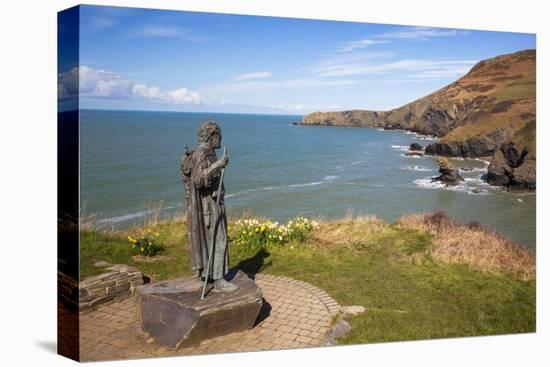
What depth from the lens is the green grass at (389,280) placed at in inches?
394

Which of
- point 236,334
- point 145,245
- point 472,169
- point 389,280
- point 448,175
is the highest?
point 472,169

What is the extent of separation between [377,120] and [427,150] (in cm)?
207

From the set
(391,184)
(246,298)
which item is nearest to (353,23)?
(391,184)

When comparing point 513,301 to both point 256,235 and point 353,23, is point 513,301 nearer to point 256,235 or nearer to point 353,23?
point 256,235

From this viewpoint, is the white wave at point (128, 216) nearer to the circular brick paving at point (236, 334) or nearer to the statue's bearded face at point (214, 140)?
the circular brick paving at point (236, 334)

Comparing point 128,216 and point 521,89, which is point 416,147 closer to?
point 521,89

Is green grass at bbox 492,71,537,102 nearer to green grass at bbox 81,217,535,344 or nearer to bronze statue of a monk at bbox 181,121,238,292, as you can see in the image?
green grass at bbox 81,217,535,344

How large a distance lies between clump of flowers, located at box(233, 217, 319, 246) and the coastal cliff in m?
3.18

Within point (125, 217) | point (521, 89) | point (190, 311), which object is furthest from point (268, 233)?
point (521, 89)

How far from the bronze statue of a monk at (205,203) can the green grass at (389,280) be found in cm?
225

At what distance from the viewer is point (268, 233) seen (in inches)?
506

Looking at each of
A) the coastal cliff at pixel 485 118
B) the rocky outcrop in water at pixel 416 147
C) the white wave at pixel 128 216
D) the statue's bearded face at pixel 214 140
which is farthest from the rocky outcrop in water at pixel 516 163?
the white wave at pixel 128 216

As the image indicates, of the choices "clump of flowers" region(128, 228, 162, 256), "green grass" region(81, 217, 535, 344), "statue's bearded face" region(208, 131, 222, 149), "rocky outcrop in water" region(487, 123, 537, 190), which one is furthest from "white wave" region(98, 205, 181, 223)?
"rocky outcrop in water" region(487, 123, 537, 190)

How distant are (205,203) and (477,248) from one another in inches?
265
